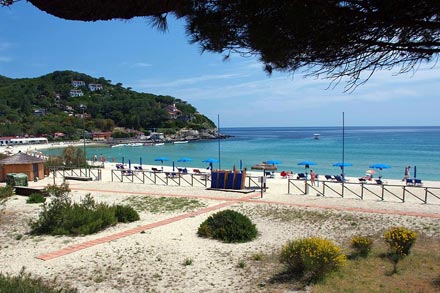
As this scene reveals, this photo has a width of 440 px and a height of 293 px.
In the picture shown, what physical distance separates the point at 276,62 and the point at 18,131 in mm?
108077

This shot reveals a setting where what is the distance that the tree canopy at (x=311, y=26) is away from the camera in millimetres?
3877

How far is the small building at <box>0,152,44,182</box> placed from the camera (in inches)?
902

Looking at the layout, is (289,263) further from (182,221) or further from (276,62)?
(182,221)

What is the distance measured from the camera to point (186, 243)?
9.05 m

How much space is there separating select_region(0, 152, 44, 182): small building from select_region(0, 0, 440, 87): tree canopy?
2213 centimetres

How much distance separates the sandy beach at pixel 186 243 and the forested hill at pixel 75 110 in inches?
3833

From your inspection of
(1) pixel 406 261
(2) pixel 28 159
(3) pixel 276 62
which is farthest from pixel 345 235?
(2) pixel 28 159


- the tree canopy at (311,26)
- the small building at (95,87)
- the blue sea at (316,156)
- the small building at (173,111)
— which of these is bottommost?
the blue sea at (316,156)

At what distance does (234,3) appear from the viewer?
416 cm

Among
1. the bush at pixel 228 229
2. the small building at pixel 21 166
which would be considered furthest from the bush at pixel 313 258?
the small building at pixel 21 166

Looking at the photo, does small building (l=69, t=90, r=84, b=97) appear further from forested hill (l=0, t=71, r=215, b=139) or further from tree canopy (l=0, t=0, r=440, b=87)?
tree canopy (l=0, t=0, r=440, b=87)

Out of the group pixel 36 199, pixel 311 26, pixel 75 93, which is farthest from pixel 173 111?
pixel 311 26

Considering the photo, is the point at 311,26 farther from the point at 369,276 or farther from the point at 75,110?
the point at 75,110

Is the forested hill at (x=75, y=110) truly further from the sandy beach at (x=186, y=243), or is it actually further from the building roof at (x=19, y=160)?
the sandy beach at (x=186, y=243)
